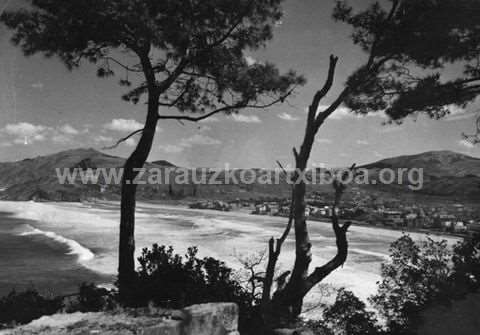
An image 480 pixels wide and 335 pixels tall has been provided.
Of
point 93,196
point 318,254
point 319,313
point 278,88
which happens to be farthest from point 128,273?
point 93,196

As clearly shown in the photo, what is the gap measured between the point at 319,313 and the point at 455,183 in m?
93.2

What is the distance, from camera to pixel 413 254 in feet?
22.8

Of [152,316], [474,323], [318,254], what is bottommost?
[318,254]

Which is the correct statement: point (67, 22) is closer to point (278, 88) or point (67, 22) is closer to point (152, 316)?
point (278, 88)

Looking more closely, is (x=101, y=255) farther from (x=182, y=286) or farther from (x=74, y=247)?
(x=182, y=286)

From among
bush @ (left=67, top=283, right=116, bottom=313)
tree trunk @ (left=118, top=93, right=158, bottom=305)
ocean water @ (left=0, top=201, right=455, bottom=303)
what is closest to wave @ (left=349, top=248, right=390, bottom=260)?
ocean water @ (left=0, top=201, right=455, bottom=303)

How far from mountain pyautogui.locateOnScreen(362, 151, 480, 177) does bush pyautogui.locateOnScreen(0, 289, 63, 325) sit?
365 feet

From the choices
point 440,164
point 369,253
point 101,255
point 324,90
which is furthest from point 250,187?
point 324,90

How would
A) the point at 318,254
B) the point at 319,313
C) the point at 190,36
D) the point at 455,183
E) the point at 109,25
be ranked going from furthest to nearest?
1. the point at 455,183
2. the point at 318,254
3. the point at 319,313
4. the point at 190,36
5. the point at 109,25

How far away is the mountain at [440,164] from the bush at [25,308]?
365ft

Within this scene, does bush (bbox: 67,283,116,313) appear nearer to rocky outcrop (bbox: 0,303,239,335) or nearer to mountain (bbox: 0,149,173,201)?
rocky outcrop (bbox: 0,303,239,335)

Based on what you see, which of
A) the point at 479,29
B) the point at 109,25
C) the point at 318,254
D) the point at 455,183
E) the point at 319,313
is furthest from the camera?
the point at 455,183

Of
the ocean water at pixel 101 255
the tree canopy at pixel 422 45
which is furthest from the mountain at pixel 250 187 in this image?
the tree canopy at pixel 422 45

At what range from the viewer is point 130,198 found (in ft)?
20.0
